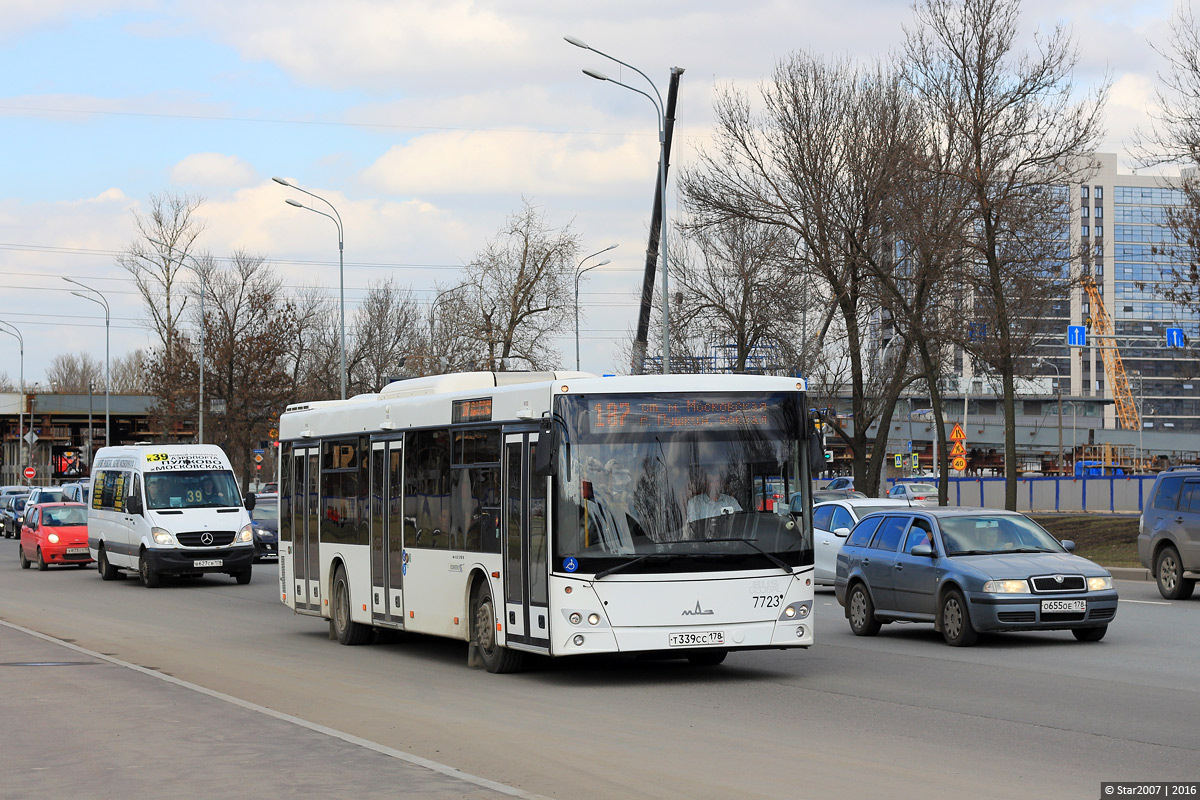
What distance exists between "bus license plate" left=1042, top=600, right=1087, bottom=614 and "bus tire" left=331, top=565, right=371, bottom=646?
796 cm

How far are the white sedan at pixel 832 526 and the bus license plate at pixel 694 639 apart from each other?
11.8 m

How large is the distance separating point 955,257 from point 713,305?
999cm

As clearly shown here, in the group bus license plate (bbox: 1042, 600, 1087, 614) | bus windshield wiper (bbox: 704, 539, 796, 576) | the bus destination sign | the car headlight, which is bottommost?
bus license plate (bbox: 1042, 600, 1087, 614)

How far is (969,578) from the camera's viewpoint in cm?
1614

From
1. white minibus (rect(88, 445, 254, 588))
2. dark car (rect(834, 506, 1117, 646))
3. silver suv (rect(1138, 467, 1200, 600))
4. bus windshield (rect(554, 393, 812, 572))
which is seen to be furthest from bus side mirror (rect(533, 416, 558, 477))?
white minibus (rect(88, 445, 254, 588))

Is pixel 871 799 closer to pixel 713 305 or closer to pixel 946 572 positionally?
pixel 946 572

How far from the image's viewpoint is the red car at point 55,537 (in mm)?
37500

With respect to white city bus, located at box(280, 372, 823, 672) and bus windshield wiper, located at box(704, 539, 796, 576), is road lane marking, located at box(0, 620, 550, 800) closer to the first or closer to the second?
white city bus, located at box(280, 372, 823, 672)

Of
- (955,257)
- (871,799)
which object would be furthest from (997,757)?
(955,257)

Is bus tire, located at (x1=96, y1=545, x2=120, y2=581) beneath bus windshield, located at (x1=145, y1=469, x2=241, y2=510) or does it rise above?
beneath

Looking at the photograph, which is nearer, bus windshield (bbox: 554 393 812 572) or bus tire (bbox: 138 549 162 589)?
bus windshield (bbox: 554 393 812 572)

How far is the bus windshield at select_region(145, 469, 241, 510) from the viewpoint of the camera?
3047 centimetres

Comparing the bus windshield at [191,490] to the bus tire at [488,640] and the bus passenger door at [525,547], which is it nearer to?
the bus tire at [488,640]

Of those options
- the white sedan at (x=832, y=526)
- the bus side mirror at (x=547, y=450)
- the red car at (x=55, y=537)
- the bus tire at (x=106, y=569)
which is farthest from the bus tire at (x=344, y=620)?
the red car at (x=55, y=537)
